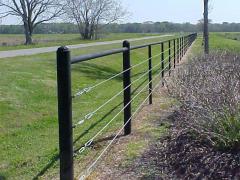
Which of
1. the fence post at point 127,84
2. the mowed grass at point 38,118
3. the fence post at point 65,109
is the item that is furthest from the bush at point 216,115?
the fence post at point 65,109

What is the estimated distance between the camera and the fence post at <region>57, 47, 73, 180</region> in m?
3.46

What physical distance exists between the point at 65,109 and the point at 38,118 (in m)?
5.62

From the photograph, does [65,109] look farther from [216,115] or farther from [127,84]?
[127,84]

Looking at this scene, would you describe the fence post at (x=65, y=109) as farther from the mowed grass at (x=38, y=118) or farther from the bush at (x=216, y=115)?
the bush at (x=216, y=115)

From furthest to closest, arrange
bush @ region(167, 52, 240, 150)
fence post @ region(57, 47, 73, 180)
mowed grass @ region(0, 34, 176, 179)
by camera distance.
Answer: mowed grass @ region(0, 34, 176, 179)
bush @ region(167, 52, 240, 150)
fence post @ region(57, 47, 73, 180)

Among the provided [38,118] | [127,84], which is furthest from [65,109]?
[38,118]

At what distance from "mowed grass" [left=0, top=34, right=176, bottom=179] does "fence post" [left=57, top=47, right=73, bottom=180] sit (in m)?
1.39

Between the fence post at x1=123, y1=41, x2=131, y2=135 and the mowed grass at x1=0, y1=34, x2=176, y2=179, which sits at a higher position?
the fence post at x1=123, y1=41, x2=131, y2=135

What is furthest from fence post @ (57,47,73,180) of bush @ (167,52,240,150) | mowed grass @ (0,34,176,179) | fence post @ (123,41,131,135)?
fence post @ (123,41,131,135)

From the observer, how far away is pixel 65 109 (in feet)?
11.6

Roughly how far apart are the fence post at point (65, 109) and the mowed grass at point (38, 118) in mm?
1388

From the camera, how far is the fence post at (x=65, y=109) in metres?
3.46

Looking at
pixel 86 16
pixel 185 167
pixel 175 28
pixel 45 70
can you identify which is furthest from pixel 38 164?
pixel 175 28

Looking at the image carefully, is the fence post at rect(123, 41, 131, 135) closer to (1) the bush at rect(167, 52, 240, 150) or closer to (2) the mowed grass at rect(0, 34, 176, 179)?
(2) the mowed grass at rect(0, 34, 176, 179)
